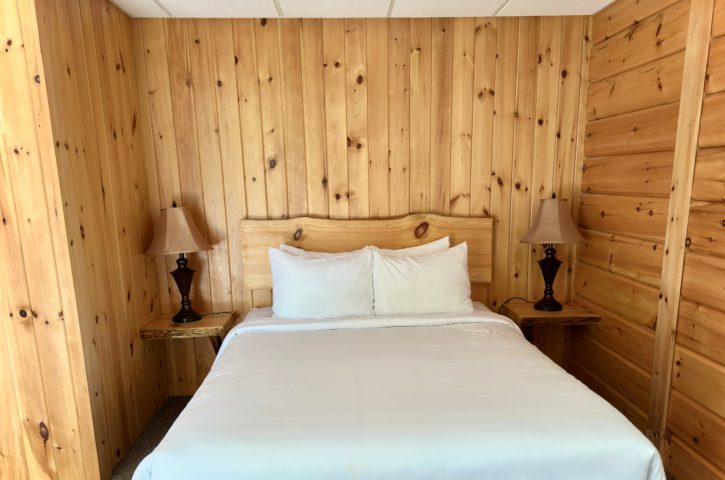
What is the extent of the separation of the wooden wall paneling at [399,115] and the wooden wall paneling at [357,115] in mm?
146

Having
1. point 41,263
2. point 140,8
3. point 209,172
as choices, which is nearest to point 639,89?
point 209,172

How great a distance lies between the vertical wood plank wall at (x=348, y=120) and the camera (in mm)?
2396

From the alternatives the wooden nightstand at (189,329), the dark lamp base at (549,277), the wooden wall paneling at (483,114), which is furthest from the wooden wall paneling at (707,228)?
the wooden nightstand at (189,329)

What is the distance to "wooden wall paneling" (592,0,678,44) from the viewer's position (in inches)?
78.5

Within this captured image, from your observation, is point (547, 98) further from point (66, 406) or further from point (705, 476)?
point (66, 406)

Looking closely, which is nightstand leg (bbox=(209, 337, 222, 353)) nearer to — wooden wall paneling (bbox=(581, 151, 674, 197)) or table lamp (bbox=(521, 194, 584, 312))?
table lamp (bbox=(521, 194, 584, 312))

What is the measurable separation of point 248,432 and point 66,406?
43.3 inches

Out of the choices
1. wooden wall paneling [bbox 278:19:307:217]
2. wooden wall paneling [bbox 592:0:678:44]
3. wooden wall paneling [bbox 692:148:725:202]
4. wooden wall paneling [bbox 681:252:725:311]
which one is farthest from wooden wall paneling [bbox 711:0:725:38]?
wooden wall paneling [bbox 278:19:307:217]

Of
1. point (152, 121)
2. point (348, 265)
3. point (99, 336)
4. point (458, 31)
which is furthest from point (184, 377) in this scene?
point (458, 31)

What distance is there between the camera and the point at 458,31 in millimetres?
2434

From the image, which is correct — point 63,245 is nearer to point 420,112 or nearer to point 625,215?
point 420,112

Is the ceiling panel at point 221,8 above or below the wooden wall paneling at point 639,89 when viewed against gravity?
above

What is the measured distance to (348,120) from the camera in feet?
8.12

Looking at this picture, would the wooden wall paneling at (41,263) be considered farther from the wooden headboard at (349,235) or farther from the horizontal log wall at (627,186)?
the horizontal log wall at (627,186)
